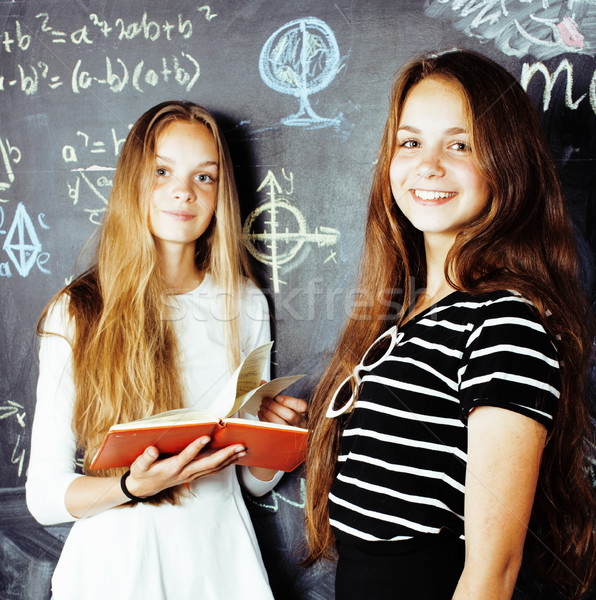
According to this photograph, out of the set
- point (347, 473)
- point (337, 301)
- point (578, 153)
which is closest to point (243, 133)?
point (337, 301)

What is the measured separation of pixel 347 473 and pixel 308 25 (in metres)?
1.31

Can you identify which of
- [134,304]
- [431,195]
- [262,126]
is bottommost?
[134,304]

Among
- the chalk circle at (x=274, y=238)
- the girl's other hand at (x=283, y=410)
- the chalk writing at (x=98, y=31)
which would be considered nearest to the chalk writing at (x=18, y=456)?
the girl's other hand at (x=283, y=410)

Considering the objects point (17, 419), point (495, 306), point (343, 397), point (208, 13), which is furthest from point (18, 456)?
point (495, 306)

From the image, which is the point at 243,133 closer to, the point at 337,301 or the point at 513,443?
the point at 337,301

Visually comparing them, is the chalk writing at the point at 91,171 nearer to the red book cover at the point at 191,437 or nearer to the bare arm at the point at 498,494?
the red book cover at the point at 191,437

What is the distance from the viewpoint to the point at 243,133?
1812 millimetres

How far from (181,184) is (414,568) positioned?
3.61 ft

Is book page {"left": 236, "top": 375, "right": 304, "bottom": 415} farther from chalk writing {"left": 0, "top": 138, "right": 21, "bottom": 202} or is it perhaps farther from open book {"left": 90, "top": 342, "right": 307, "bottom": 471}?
chalk writing {"left": 0, "top": 138, "right": 21, "bottom": 202}

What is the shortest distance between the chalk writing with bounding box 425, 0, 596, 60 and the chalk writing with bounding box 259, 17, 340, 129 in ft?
1.04

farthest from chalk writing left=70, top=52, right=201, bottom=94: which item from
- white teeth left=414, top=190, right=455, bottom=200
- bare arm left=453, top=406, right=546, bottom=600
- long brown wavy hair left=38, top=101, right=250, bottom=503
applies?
bare arm left=453, top=406, right=546, bottom=600

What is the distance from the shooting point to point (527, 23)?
1612 millimetres

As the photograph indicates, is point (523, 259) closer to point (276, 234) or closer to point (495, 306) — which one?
point (495, 306)

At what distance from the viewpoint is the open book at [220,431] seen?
3.85 feet
